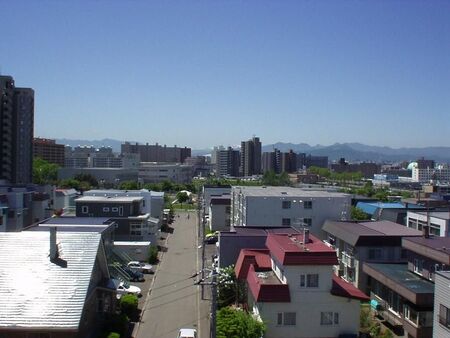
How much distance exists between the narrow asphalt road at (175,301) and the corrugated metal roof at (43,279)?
157 inches

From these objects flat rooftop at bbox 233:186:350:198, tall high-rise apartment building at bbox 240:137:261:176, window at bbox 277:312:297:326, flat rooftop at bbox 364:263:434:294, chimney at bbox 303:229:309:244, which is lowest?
window at bbox 277:312:297:326

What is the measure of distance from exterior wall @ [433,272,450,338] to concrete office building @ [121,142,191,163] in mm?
163416

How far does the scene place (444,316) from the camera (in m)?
13.4

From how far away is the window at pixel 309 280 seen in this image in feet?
49.3

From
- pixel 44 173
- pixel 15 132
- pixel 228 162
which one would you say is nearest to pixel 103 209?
pixel 15 132

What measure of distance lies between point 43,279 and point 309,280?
7.71m

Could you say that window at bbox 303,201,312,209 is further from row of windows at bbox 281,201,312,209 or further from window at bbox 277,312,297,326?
window at bbox 277,312,297,326

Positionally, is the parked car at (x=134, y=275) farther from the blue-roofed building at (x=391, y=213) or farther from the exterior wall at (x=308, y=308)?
the blue-roofed building at (x=391, y=213)

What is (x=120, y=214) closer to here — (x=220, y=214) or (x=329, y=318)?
(x=220, y=214)

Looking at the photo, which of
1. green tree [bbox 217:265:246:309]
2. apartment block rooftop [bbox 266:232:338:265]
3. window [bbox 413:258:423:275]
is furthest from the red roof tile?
green tree [bbox 217:265:246:309]

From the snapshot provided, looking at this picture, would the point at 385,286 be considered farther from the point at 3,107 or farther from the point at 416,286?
the point at 3,107

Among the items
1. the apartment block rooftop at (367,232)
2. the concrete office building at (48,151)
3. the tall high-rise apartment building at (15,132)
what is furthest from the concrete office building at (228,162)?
the apartment block rooftop at (367,232)

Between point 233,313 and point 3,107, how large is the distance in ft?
182

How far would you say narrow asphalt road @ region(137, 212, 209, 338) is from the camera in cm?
1700
